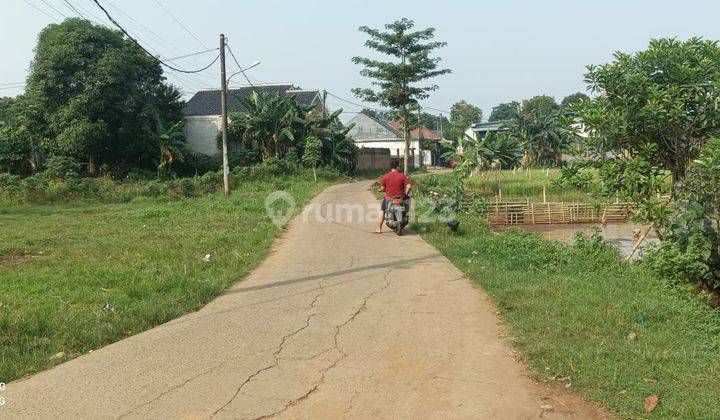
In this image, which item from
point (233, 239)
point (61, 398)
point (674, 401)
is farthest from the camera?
point (233, 239)

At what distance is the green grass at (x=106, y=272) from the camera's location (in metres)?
5.84

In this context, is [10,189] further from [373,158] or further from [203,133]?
[373,158]

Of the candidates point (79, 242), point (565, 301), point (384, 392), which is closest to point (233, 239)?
point (79, 242)

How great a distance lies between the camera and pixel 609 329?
5.71 m

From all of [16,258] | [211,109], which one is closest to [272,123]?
[211,109]

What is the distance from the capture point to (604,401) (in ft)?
13.6

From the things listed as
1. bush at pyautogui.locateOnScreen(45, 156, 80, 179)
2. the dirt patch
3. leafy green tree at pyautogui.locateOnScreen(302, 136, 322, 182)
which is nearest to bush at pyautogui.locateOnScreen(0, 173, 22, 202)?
bush at pyautogui.locateOnScreen(45, 156, 80, 179)

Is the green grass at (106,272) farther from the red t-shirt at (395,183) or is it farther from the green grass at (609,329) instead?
the green grass at (609,329)

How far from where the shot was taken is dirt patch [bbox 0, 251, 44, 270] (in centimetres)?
1021

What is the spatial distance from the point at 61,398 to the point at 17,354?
1243 mm

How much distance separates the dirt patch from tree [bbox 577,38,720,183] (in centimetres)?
993

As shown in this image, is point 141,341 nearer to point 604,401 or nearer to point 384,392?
point 384,392

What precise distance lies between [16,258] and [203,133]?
98.7 ft

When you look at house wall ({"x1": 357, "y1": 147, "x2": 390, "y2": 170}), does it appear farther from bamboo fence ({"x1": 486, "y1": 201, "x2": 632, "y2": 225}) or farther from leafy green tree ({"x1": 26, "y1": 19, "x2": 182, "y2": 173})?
bamboo fence ({"x1": 486, "y1": 201, "x2": 632, "y2": 225})
